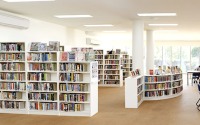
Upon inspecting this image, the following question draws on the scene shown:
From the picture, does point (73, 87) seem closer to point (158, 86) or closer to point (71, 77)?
point (71, 77)

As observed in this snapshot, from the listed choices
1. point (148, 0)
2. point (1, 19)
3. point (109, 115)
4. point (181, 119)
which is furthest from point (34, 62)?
point (181, 119)

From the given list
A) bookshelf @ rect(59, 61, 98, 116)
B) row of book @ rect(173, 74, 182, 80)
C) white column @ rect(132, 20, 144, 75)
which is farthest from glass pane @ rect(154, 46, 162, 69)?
bookshelf @ rect(59, 61, 98, 116)

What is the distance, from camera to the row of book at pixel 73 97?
921 centimetres

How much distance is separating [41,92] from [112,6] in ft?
11.6

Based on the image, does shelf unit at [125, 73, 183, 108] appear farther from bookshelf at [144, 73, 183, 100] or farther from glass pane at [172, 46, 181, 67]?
glass pane at [172, 46, 181, 67]

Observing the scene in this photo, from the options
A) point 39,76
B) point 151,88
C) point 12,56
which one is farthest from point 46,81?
point 151,88

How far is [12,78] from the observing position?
9.74 meters

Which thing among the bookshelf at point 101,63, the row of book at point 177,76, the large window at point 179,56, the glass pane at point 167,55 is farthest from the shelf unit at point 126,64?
the glass pane at point 167,55

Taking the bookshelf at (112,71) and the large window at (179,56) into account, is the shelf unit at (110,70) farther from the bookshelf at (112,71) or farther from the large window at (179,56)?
the large window at (179,56)

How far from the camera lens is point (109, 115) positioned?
30.1 ft

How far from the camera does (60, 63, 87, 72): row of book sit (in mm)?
9133

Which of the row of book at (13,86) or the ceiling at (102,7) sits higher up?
the ceiling at (102,7)

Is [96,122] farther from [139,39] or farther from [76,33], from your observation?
[76,33]

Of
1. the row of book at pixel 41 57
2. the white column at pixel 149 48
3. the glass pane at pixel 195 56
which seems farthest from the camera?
the glass pane at pixel 195 56
